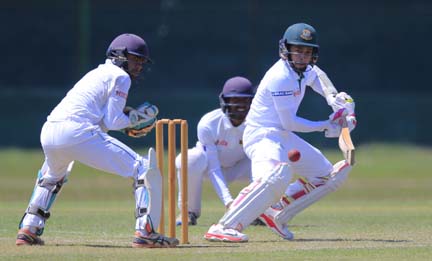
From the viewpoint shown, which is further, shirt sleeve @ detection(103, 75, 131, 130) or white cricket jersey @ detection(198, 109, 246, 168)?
white cricket jersey @ detection(198, 109, 246, 168)

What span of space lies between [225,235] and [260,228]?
5.32ft

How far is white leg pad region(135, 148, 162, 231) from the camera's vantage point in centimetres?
774

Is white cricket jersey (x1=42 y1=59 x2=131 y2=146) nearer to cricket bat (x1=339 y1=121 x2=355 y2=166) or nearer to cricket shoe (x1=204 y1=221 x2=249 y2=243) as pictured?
cricket shoe (x1=204 y1=221 x2=249 y2=243)

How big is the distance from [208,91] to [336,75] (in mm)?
2538

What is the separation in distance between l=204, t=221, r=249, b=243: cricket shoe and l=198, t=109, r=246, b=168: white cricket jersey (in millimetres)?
1872

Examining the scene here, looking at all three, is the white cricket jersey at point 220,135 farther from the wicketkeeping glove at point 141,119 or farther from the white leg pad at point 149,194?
the white leg pad at point 149,194

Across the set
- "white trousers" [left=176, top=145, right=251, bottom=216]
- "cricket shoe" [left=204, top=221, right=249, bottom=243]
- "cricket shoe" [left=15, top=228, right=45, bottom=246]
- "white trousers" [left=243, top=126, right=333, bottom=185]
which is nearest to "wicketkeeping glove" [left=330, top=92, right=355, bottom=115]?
"white trousers" [left=243, top=126, right=333, bottom=185]

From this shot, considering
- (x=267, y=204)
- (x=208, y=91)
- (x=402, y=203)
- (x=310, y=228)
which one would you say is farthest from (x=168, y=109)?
(x=267, y=204)

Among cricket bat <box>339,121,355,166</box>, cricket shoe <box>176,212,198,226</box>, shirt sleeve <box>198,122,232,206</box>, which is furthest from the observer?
cricket shoe <box>176,212,198,226</box>

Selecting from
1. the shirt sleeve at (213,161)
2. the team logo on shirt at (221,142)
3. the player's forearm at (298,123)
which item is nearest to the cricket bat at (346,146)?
the player's forearm at (298,123)

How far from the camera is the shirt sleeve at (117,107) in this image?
776 cm

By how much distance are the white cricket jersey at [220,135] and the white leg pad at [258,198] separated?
1903 mm

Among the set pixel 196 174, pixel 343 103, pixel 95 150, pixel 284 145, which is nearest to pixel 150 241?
pixel 95 150

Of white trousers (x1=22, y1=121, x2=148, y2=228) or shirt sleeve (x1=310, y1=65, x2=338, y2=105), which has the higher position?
shirt sleeve (x1=310, y1=65, x2=338, y2=105)
